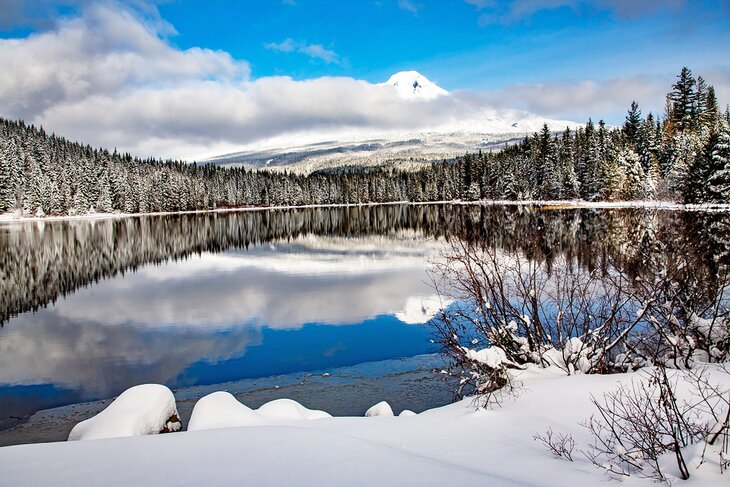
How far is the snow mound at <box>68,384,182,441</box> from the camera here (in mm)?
7445

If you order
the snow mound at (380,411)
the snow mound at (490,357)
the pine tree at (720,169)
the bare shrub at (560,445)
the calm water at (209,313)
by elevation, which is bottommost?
the calm water at (209,313)

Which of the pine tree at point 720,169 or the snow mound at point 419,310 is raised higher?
the pine tree at point 720,169

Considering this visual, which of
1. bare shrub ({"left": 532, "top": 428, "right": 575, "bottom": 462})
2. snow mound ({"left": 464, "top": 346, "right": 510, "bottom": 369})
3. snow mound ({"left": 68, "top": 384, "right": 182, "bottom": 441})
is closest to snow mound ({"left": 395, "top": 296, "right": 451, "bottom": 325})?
snow mound ({"left": 464, "top": 346, "right": 510, "bottom": 369})

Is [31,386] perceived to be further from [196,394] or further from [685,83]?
[685,83]

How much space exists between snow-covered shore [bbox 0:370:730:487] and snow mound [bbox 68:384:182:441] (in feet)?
3.01

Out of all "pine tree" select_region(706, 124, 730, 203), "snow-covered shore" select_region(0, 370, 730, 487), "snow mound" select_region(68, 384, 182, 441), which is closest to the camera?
"snow-covered shore" select_region(0, 370, 730, 487)

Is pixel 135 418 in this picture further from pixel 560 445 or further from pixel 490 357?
pixel 490 357

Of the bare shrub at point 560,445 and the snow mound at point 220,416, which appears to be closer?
the bare shrub at point 560,445

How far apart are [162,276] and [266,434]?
27050 millimetres

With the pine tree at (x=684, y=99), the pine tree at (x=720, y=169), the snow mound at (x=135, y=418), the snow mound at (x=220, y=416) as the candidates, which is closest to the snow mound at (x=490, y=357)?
the snow mound at (x=220, y=416)

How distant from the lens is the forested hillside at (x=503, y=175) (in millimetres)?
65438

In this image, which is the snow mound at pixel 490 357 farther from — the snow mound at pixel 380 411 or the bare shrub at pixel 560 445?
the bare shrub at pixel 560 445

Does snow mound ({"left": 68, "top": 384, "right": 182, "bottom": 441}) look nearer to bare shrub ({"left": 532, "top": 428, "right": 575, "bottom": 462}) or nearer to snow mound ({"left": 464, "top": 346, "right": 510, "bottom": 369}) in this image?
bare shrub ({"left": 532, "top": 428, "right": 575, "bottom": 462})

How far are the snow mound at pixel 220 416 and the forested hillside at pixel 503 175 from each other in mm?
56211
